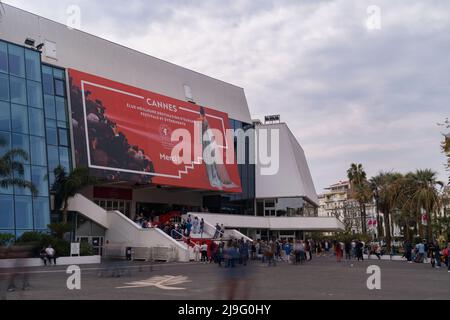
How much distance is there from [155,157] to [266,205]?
20.7 metres

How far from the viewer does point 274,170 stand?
5884 cm

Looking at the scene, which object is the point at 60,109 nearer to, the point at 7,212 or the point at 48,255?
the point at 7,212

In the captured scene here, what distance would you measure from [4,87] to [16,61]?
7.66 ft

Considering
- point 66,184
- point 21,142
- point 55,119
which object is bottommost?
point 66,184

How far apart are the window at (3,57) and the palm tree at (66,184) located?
7227mm

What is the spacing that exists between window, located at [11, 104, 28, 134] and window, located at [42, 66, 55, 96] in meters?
3.69

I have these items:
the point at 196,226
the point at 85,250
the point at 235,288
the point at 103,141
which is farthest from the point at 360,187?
the point at 235,288

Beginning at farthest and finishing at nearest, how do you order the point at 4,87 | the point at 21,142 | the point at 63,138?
the point at 63,138, the point at 21,142, the point at 4,87

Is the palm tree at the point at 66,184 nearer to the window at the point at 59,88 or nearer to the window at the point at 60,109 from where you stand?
the window at the point at 60,109

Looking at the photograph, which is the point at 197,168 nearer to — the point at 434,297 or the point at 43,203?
the point at 43,203

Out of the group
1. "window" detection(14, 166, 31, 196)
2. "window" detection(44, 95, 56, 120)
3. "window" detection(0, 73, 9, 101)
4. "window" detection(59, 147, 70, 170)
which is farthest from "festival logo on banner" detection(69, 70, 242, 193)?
"window" detection(0, 73, 9, 101)

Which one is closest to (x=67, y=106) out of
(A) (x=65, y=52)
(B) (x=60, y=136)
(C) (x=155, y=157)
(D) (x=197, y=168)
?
(B) (x=60, y=136)

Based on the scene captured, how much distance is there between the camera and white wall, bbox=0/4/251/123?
38719 mm

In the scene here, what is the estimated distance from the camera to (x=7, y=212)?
31.2 meters
